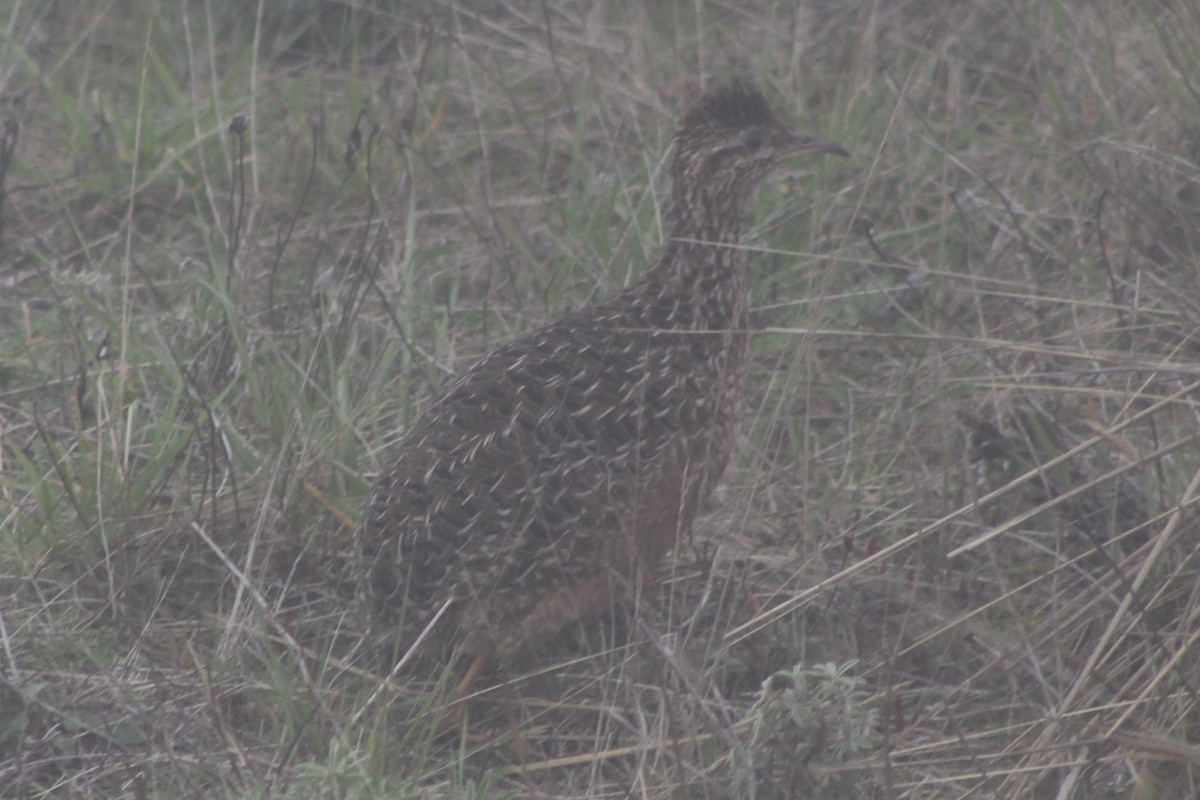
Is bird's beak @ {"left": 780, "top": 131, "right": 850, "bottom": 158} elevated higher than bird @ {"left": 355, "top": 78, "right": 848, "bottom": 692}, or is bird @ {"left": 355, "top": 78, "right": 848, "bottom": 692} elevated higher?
bird's beak @ {"left": 780, "top": 131, "right": 850, "bottom": 158}

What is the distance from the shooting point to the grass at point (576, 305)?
3.36 meters

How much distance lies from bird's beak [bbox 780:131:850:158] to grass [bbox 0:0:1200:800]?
0.65 ft

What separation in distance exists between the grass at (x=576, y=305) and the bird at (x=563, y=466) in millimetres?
163

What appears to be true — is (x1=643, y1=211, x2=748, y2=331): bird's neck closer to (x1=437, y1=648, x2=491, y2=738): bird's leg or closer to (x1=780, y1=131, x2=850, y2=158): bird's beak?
(x1=780, y1=131, x2=850, y2=158): bird's beak

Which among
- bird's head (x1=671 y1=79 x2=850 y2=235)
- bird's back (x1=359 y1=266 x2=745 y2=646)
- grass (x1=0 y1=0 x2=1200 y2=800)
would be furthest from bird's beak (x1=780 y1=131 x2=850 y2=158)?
bird's back (x1=359 y1=266 x2=745 y2=646)

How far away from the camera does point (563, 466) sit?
3.79 meters

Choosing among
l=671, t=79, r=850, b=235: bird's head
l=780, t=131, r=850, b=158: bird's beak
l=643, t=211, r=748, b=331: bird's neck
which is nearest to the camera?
l=643, t=211, r=748, b=331: bird's neck

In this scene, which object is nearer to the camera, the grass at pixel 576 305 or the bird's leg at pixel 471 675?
the grass at pixel 576 305

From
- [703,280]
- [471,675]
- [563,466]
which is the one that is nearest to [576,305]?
[703,280]

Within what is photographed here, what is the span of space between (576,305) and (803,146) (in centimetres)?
100

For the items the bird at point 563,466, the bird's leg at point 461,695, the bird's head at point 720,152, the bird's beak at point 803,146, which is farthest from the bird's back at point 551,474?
the bird's beak at point 803,146

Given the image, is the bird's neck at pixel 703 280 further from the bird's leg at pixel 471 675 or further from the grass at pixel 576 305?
the bird's leg at pixel 471 675

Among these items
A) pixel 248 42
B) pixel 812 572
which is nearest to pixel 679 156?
pixel 812 572

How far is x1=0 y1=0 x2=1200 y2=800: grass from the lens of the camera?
3.36 metres
